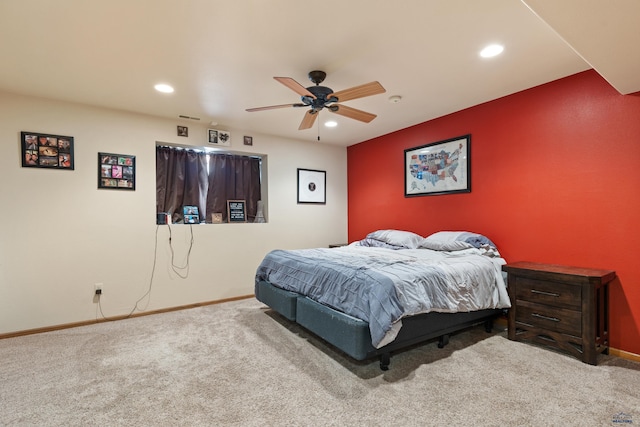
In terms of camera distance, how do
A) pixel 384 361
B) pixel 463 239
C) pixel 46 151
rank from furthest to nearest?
pixel 463 239, pixel 46 151, pixel 384 361

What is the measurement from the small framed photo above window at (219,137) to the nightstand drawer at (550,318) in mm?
3960

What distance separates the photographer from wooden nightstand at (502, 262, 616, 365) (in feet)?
7.72

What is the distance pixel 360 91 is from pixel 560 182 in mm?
2117

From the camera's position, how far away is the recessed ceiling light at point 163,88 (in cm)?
295

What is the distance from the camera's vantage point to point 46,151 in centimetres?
323

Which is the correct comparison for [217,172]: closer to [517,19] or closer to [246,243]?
[246,243]

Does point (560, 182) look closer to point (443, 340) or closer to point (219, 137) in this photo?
point (443, 340)

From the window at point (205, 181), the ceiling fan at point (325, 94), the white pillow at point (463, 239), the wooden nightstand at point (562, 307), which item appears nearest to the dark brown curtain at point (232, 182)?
the window at point (205, 181)

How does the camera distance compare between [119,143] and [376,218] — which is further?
→ [376,218]

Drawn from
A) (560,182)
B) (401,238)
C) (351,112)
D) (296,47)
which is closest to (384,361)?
(401,238)

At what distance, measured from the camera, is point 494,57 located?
2482mm

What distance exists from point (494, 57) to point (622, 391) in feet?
8.35

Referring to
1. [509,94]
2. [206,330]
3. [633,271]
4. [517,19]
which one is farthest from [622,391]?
[206,330]

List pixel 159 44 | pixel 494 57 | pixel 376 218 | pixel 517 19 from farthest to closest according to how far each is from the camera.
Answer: pixel 376 218
pixel 494 57
pixel 159 44
pixel 517 19
